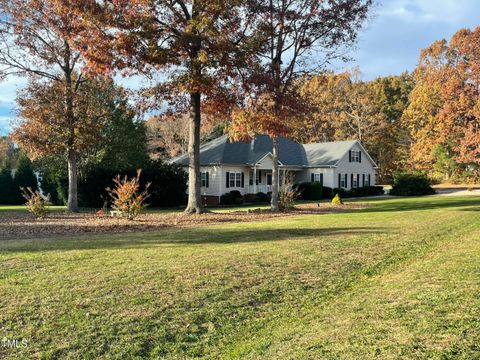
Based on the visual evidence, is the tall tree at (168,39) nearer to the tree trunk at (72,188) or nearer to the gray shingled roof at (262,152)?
the tree trunk at (72,188)

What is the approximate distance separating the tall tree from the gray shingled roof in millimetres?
15044

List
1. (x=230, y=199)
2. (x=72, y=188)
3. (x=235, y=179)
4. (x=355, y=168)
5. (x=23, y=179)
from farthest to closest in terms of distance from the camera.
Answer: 1. (x=355, y=168)
2. (x=23, y=179)
3. (x=235, y=179)
4. (x=230, y=199)
5. (x=72, y=188)

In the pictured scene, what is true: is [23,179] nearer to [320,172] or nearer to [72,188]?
[72,188]

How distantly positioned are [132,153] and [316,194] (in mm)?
15795

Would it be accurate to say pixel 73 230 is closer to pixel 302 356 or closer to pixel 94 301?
pixel 94 301

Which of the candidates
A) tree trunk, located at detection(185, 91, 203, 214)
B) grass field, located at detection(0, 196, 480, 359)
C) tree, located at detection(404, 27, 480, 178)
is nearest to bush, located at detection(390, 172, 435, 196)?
tree, located at detection(404, 27, 480, 178)

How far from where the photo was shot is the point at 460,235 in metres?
12.8

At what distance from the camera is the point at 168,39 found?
745 inches

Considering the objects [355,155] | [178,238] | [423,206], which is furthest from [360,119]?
[178,238]

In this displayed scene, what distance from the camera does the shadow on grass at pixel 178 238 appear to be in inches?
431

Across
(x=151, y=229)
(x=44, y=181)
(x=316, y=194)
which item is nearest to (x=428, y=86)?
(x=316, y=194)

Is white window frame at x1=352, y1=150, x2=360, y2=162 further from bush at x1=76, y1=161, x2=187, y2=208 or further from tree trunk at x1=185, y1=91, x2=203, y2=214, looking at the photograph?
tree trunk at x1=185, y1=91, x2=203, y2=214

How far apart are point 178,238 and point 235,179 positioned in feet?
74.6

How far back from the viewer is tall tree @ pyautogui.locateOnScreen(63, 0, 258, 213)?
17.5m
